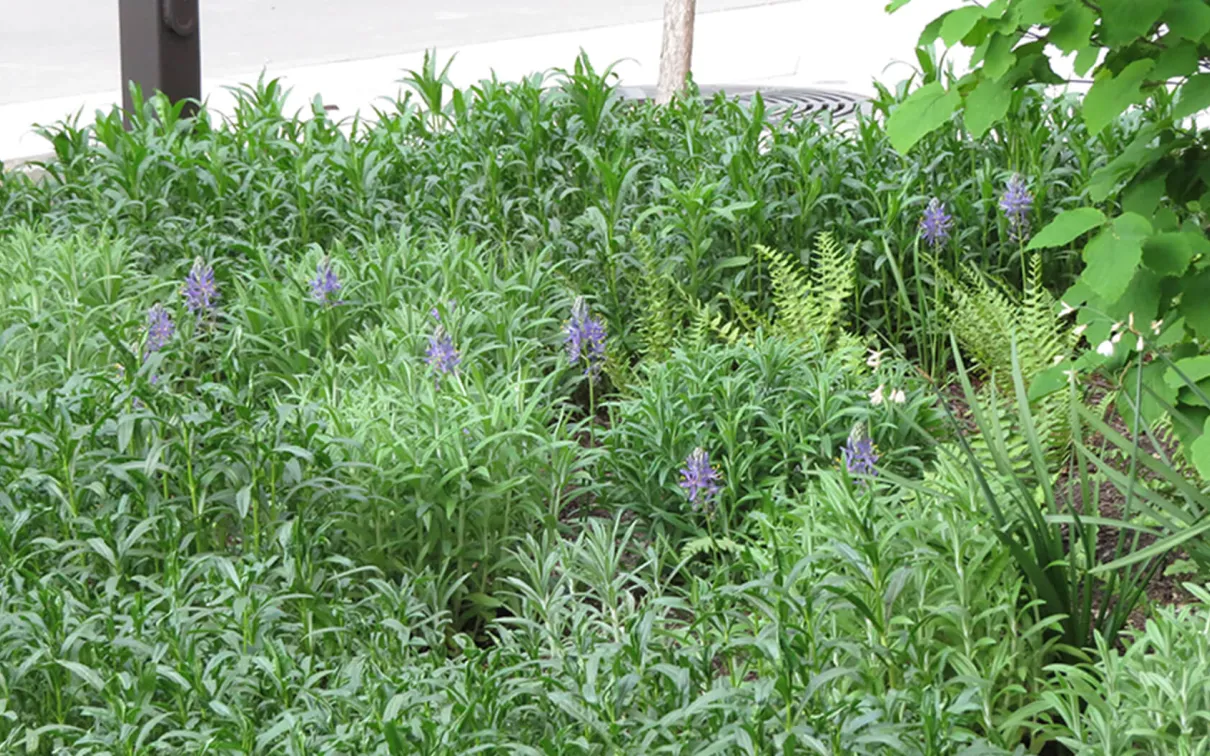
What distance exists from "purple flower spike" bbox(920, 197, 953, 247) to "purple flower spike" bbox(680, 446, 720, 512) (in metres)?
1.76

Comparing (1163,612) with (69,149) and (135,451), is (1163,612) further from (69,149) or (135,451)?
(69,149)

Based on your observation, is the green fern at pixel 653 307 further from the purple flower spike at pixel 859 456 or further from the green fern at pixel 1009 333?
→ the purple flower spike at pixel 859 456

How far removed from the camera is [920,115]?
3.30 meters

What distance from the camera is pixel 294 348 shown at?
4543 millimetres

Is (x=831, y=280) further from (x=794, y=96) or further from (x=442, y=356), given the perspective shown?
(x=794, y=96)

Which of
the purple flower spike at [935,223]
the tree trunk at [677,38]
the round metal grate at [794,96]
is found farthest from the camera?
the round metal grate at [794,96]

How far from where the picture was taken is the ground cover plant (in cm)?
267

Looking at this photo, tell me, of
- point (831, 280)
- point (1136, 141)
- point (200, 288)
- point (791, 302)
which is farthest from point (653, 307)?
point (1136, 141)

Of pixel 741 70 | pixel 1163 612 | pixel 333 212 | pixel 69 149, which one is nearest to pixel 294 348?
pixel 333 212

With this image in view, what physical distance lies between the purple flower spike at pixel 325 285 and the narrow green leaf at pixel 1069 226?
2.14 m

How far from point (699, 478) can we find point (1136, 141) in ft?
4.56

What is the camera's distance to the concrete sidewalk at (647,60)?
1402cm

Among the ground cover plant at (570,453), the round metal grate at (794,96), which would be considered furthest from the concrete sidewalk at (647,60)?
the ground cover plant at (570,453)

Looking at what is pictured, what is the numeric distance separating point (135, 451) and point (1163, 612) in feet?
7.65
